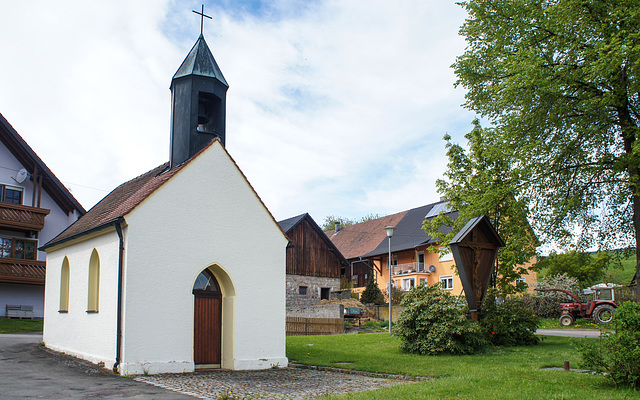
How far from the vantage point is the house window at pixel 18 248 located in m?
28.8

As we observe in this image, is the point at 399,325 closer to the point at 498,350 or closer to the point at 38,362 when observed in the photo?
the point at 498,350

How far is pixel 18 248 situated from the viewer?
2933cm

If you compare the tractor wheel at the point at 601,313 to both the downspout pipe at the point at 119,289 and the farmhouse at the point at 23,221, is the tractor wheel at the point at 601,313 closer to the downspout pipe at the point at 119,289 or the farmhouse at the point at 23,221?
the downspout pipe at the point at 119,289

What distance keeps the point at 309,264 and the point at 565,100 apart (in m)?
23.6

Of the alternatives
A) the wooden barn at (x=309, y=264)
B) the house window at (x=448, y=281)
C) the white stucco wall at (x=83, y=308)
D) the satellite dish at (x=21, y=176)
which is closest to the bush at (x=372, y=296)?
the wooden barn at (x=309, y=264)

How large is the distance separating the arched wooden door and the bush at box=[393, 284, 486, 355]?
562 cm

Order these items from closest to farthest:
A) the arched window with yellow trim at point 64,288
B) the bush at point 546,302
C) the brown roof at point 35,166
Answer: the arched window with yellow trim at point 64,288
the brown roof at point 35,166
the bush at point 546,302

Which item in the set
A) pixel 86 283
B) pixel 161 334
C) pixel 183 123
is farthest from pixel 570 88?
pixel 86 283

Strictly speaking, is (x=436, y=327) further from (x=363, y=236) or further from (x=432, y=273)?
(x=363, y=236)

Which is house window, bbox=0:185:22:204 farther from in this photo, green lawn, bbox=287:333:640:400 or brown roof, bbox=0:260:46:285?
green lawn, bbox=287:333:640:400

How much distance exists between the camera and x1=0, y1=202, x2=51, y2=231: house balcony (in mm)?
27984

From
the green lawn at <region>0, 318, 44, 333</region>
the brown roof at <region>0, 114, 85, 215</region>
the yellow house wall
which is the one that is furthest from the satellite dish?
the yellow house wall

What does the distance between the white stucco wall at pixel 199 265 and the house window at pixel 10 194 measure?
63.6 ft

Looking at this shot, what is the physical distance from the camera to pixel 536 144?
18422 mm
